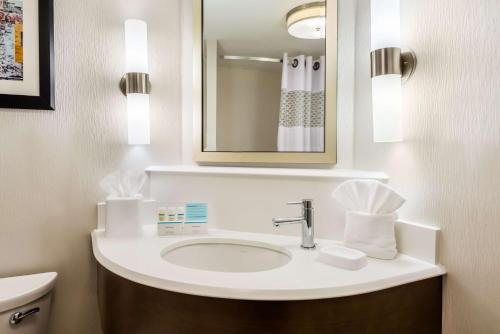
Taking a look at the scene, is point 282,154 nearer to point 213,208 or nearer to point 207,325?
point 213,208

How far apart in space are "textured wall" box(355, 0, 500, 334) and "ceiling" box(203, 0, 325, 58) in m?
0.39

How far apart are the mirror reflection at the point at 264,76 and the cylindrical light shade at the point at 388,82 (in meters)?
0.25

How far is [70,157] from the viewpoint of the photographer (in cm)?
114

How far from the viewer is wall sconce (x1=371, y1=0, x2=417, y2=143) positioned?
34.6 inches

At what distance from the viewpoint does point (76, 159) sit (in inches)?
45.1

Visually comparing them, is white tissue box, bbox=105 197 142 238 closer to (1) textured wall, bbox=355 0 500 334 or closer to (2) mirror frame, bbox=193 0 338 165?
(2) mirror frame, bbox=193 0 338 165

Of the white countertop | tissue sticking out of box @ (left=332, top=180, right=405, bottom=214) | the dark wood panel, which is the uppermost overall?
tissue sticking out of box @ (left=332, top=180, right=405, bottom=214)

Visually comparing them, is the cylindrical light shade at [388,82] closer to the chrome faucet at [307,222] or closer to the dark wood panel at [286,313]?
the chrome faucet at [307,222]

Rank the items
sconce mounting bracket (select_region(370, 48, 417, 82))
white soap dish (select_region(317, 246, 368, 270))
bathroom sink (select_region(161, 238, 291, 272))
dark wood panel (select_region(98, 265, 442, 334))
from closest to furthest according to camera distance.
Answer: dark wood panel (select_region(98, 265, 442, 334)) < white soap dish (select_region(317, 246, 368, 270)) < sconce mounting bracket (select_region(370, 48, 417, 82)) < bathroom sink (select_region(161, 238, 291, 272))

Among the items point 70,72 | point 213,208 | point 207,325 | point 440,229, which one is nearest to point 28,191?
point 70,72

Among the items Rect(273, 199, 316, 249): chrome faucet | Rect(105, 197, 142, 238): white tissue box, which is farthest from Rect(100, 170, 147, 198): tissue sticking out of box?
Rect(273, 199, 316, 249): chrome faucet

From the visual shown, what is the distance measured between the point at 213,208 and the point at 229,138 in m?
0.28

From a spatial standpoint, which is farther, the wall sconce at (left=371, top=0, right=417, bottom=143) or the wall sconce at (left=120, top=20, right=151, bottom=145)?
the wall sconce at (left=120, top=20, right=151, bottom=145)

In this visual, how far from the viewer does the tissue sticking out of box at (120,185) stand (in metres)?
1.11
